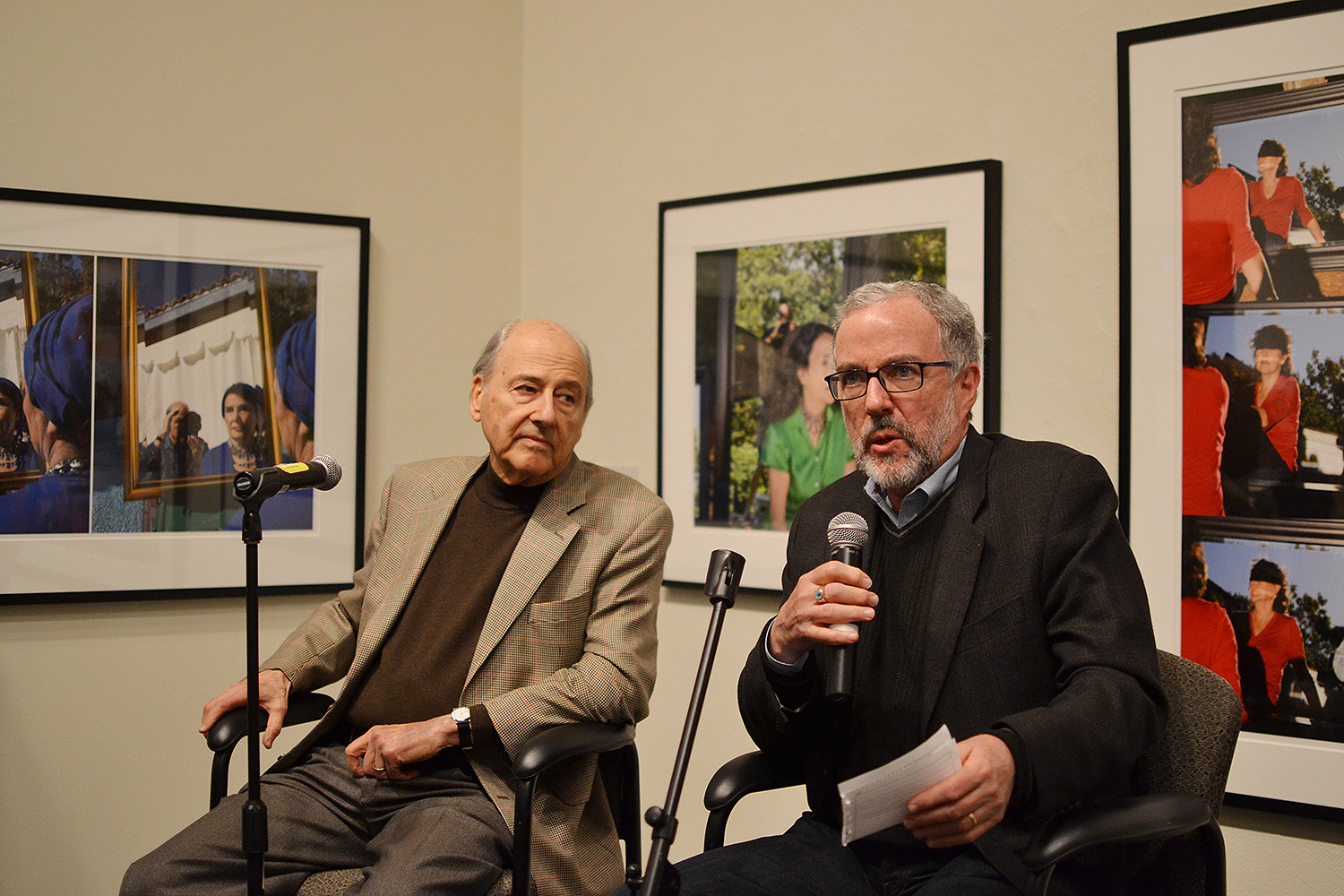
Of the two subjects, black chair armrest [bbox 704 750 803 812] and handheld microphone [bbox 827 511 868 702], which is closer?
handheld microphone [bbox 827 511 868 702]

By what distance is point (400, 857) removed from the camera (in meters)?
1.91

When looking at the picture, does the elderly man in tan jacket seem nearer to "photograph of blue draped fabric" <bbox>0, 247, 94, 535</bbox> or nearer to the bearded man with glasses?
the bearded man with glasses

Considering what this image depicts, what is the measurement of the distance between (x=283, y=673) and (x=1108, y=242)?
2.27m

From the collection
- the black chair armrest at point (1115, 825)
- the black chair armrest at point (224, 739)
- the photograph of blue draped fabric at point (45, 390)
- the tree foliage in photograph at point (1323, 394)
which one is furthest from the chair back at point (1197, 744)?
the photograph of blue draped fabric at point (45, 390)

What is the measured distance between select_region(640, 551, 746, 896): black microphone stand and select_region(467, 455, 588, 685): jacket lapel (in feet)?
2.78

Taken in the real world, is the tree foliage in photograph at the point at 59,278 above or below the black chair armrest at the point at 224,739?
above

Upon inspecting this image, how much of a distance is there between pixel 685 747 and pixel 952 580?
24.9 inches

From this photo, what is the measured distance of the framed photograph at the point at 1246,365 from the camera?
2260 mm

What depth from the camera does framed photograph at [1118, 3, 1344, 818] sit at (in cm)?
226

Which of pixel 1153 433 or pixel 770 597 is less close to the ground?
pixel 1153 433

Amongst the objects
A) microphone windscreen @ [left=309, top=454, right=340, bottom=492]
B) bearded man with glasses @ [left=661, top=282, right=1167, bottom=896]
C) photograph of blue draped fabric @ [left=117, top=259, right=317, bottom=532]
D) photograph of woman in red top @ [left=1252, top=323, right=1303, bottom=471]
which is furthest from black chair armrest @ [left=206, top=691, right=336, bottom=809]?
photograph of woman in red top @ [left=1252, top=323, right=1303, bottom=471]

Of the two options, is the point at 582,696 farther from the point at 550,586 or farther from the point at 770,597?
the point at 770,597

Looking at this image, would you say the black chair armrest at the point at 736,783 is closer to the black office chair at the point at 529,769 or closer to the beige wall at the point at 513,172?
the black office chair at the point at 529,769

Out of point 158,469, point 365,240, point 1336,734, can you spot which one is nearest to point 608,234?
point 365,240
